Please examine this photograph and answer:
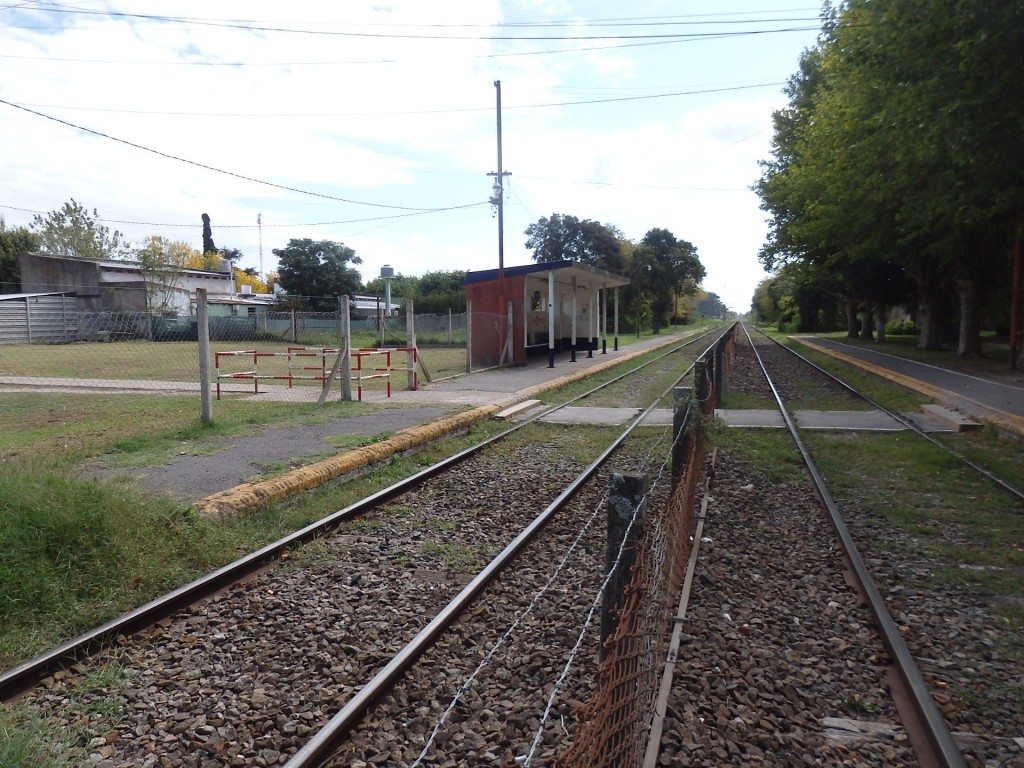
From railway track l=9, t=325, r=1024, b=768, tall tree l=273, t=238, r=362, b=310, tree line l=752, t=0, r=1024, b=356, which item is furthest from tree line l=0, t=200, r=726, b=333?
railway track l=9, t=325, r=1024, b=768

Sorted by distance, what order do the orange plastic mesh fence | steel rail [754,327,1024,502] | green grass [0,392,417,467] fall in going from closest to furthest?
the orange plastic mesh fence
steel rail [754,327,1024,502]
green grass [0,392,417,467]

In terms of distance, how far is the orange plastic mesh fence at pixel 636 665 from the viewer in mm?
2465

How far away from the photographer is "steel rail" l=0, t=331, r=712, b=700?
3752 mm

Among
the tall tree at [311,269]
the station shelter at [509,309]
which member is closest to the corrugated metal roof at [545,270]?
the station shelter at [509,309]

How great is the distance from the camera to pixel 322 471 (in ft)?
25.6

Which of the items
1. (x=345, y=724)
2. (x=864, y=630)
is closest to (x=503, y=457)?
(x=864, y=630)

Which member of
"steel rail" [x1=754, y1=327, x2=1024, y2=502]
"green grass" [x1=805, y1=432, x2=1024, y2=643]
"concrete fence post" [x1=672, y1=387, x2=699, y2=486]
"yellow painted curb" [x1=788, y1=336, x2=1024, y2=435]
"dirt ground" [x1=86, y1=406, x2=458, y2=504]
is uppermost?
"concrete fence post" [x1=672, y1=387, x2=699, y2=486]

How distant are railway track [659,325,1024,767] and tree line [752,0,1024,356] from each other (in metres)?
9.22

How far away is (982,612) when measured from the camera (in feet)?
15.6

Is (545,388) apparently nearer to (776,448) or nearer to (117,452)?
(776,448)

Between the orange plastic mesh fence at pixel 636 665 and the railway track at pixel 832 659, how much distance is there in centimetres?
16

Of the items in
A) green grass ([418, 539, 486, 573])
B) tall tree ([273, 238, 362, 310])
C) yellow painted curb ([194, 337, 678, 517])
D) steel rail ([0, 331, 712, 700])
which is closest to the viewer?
steel rail ([0, 331, 712, 700])

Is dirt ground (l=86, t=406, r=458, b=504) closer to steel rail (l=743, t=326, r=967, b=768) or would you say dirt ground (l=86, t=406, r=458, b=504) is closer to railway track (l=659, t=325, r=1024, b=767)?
railway track (l=659, t=325, r=1024, b=767)

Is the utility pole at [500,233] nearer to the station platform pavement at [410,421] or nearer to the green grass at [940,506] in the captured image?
the station platform pavement at [410,421]
